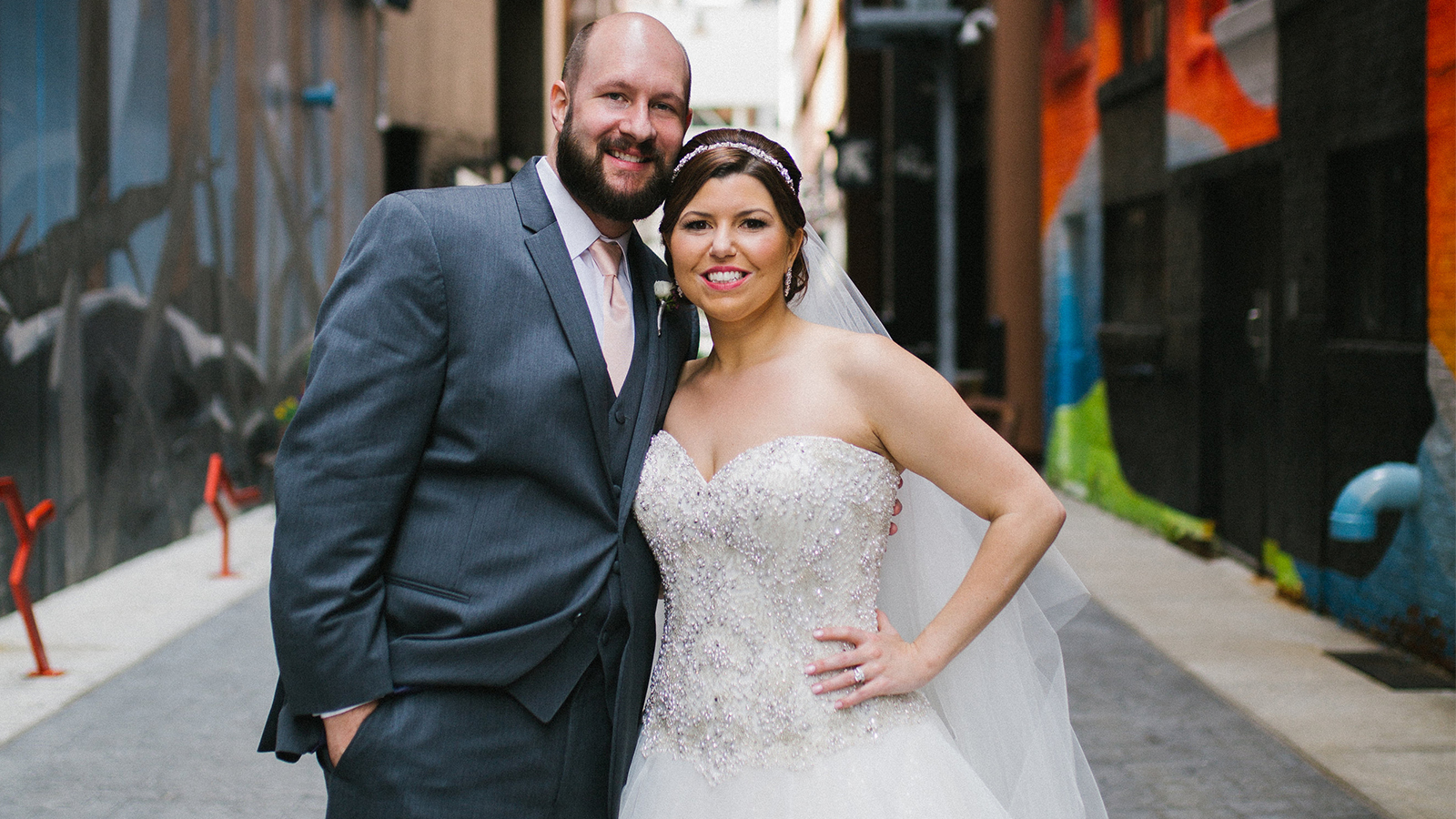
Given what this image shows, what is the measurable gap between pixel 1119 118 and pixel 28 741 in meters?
9.43

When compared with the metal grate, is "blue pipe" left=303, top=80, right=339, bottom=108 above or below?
above

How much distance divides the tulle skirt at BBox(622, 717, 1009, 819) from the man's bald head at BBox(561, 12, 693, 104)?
1329 millimetres

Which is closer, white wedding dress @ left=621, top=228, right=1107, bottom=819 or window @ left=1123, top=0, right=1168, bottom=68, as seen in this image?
white wedding dress @ left=621, top=228, right=1107, bottom=819

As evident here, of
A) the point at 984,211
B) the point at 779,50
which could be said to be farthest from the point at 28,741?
the point at 779,50

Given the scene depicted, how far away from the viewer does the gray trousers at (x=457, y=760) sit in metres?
2.18

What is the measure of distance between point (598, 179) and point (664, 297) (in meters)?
0.28

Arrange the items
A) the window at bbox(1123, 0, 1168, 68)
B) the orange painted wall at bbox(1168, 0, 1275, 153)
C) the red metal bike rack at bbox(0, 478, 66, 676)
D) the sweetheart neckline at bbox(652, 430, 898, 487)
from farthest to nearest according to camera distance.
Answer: the window at bbox(1123, 0, 1168, 68)
the orange painted wall at bbox(1168, 0, 1275, 153)
the red metal bike rack at bbox(0, 478, 66, 676)
the sweetheart neckline at bbox(652, 430, 898, 487)

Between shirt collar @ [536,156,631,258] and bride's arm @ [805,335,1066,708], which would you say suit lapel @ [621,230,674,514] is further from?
bride's arm @ [805,335,1066,708]

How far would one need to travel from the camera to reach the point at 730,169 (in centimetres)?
240

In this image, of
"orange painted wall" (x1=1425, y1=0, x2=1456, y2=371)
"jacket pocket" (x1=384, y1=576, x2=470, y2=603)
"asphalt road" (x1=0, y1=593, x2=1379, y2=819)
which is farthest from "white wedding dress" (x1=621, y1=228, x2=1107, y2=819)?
"orange painted wall" (x1=1425, y1=0, x2=1456, y2=371)

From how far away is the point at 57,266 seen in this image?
7238mm

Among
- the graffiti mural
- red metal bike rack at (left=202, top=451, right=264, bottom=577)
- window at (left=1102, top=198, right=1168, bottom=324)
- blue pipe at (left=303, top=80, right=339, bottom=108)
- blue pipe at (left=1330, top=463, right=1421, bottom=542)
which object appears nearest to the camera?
blue pipe at (left=1330, top=463, right=1421, bottom=542)

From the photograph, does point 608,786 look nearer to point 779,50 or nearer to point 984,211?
point 984,211

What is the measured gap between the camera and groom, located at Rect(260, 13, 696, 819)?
7.03ft
